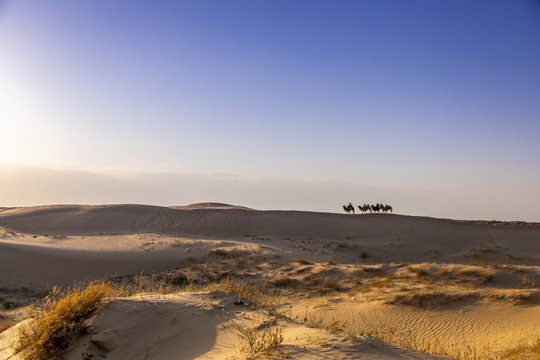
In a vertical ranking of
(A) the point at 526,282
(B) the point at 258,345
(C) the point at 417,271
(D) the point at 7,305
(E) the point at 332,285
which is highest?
(B) the point at 258,345

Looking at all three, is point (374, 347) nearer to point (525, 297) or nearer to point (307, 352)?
point (307, 352)

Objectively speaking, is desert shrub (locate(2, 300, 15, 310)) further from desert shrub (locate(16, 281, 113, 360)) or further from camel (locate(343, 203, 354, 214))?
camel (locate(343, 203, 354, 214))

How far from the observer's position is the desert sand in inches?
213

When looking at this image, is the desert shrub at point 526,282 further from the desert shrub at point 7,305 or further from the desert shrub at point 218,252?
the desert shrub at point 7,305

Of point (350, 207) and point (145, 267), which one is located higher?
point (350, 207)

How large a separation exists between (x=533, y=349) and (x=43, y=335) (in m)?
7.25

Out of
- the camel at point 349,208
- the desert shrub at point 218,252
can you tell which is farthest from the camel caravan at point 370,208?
the desert shrub at point 218,252

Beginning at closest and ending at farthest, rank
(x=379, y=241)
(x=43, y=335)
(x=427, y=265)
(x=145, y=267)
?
1. (x=43, y=335)
2. (x=427, y=265)
3. (x=145, y=267)
4. (x=379, y=241)

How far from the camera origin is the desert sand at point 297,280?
17.8ft

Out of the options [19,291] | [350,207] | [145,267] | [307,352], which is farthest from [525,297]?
[350,207]

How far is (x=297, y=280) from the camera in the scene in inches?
549

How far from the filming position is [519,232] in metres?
29.0

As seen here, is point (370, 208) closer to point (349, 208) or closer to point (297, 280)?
point (349, 208)

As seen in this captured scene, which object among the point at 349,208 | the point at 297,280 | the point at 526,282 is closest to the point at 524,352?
the point at 297,280
